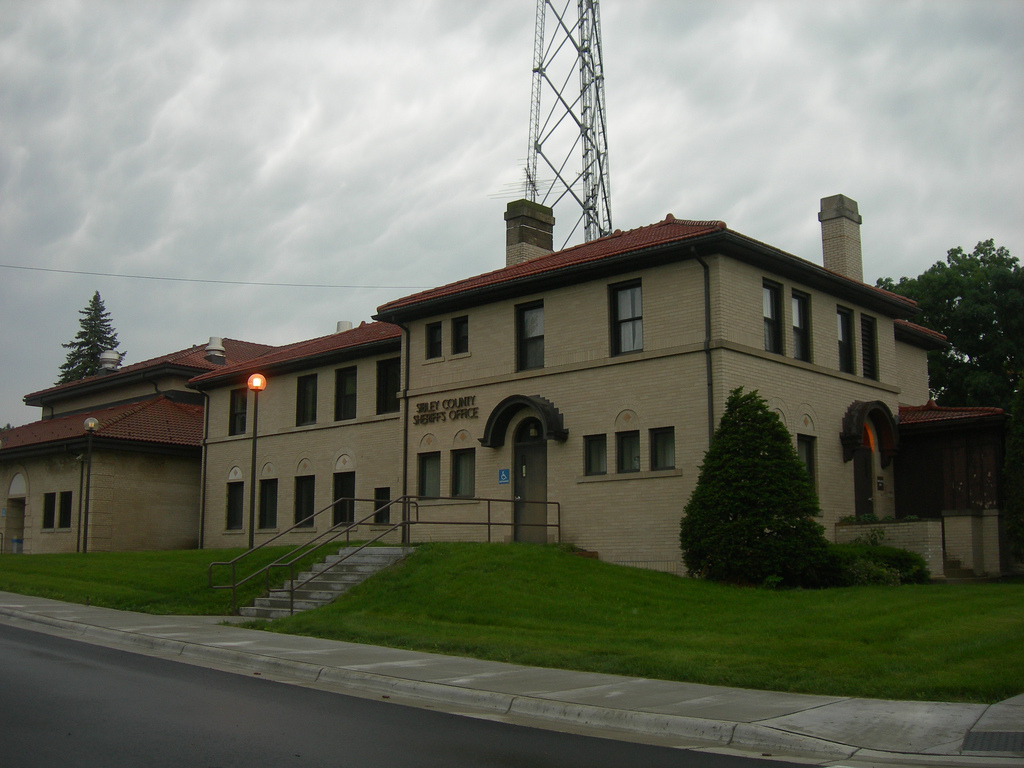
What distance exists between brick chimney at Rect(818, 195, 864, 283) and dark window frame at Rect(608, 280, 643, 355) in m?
7.78

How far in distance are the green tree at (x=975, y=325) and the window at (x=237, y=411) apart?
26.2 m

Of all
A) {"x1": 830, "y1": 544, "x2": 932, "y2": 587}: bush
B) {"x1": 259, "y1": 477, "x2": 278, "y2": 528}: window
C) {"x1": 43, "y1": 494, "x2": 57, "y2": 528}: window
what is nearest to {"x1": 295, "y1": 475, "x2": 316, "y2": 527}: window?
{"x1": 259, "y1": 477, "x2": 278, "y2": 528}: window

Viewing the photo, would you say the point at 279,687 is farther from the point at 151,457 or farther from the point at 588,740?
the point at 151,457

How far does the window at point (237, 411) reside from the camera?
34.8m

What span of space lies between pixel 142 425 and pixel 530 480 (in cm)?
1790

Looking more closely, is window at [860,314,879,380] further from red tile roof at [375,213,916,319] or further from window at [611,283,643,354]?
window at [611,283,643,354]

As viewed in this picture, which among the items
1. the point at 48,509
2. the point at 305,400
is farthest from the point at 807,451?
the point at 48,509

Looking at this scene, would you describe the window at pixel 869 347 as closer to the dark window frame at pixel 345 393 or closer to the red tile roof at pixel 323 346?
the red tile roof at pixel 323 346

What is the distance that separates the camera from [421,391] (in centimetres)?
2702

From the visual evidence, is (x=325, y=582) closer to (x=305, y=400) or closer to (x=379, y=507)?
(x=379, y=507)

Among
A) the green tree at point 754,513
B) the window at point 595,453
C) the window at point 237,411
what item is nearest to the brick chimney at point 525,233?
the window at point 595,453

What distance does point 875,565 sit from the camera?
2023cm

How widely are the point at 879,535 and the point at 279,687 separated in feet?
49.2

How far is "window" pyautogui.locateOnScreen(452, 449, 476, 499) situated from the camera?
2570 centimetres
